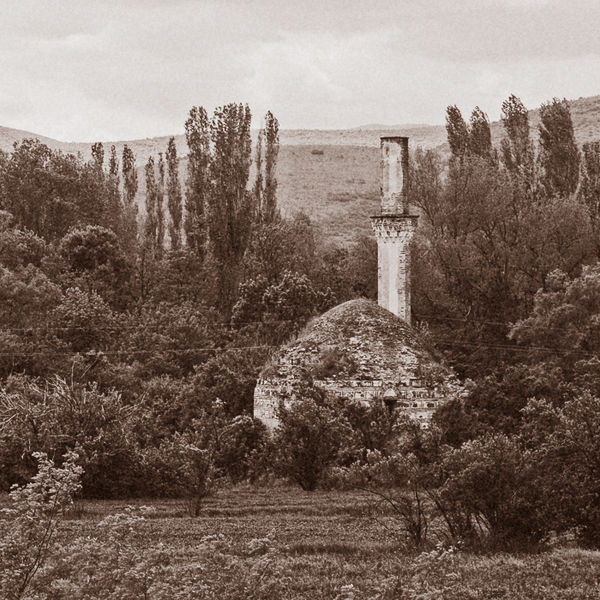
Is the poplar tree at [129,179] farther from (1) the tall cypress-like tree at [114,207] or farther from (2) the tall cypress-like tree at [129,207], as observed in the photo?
(1) the tall cypress-like tree at [114,207]

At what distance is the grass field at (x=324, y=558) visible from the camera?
18.0m

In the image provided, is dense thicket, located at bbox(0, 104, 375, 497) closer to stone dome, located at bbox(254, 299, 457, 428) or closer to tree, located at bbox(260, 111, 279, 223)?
tree, located at bbox(260, 111, 279, 223)

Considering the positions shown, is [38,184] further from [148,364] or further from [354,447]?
[354,447]

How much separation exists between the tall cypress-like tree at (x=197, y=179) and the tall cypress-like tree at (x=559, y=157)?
16.0 m

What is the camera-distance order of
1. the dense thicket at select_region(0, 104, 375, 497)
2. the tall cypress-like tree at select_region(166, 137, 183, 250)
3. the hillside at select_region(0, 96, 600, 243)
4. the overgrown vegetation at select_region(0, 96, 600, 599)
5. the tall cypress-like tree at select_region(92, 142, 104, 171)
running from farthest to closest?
the hillside at select_region(0, 96, 600, 243) < the tall cypress-like tree at select_region(92, 142, 104, 171) < the tall cypress-like tree at select_region(166, 137, 183, 250) < the dense thicket at select_region(0, 104, 375, 497) < the overgrown vegetation at select_region(0, 96, 600, 599)

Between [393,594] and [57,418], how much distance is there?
18564 mm

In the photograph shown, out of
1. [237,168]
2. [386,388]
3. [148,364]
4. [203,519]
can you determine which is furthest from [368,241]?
[203,519]

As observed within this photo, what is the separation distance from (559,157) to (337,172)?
204 ft

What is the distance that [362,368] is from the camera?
4122 centimetres

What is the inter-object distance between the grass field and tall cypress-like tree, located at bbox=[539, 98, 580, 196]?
37399 millimetres

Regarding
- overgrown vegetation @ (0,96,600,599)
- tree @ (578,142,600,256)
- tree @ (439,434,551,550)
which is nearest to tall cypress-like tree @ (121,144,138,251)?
overgrown vegetation @ (0,96,600,599)

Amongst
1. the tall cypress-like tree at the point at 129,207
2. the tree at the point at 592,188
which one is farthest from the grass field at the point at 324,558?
the tall cypress-like tree at the point at 129,207

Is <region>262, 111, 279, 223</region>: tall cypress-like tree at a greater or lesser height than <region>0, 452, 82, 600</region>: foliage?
greater

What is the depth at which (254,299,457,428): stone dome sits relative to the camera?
4072 cm
